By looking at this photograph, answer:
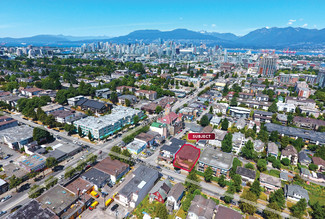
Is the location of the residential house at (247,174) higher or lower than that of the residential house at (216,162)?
lower

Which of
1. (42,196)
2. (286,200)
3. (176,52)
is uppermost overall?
(176,52)

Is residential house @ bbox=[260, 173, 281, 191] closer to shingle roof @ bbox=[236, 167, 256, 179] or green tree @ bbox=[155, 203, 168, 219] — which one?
shingle roof @ bbox=[236, 167, 256, 179]

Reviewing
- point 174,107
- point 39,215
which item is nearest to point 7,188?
point 39,215

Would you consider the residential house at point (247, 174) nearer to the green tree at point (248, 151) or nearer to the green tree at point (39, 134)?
the green tree at point (248, 151)

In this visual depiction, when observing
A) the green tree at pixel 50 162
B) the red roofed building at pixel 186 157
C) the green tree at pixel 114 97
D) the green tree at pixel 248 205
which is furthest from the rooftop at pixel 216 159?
the green tree at pixel 114 97

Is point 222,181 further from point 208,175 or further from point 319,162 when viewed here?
point 319,162

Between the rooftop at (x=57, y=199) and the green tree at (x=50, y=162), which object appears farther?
the green tree at (x=50, y=162)

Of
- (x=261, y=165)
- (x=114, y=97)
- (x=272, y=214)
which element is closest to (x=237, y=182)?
(x=272, y=214)

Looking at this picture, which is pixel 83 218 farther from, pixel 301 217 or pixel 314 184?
pixel 314 184
